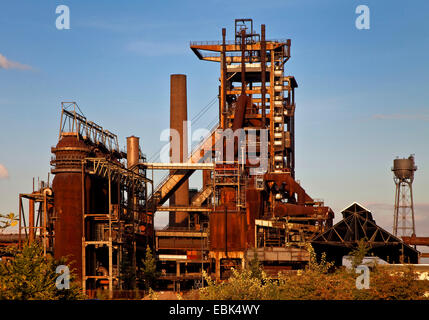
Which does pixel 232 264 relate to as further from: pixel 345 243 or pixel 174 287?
pixel 345 243

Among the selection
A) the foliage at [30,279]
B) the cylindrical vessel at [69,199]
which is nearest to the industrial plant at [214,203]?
the cylindrical vessel at [69,199]

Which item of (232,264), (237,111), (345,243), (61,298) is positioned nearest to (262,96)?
(237,111)

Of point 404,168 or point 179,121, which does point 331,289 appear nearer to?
point 404,168

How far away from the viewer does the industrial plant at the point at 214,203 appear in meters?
69.8

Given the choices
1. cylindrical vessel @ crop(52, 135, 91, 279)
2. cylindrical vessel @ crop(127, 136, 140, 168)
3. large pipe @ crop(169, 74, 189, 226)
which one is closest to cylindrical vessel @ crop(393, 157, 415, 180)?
large pipe @ crop(169, 74, 189, 226)

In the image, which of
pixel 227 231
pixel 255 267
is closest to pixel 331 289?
pixel 255 267

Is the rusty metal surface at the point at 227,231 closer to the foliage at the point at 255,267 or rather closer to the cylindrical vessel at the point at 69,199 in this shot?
the foliage at the point at 255,267

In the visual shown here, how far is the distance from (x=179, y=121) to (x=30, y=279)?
63.9 m

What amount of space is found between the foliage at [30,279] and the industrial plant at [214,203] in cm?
2044

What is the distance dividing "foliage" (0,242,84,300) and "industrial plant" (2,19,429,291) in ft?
67.1

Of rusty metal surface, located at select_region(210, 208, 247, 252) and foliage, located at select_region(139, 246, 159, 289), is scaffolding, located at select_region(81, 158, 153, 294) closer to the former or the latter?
foliage, located at select_region(139, 246, 159, 289)

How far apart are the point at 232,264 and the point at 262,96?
33.4 meters

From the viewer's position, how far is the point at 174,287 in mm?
83875
